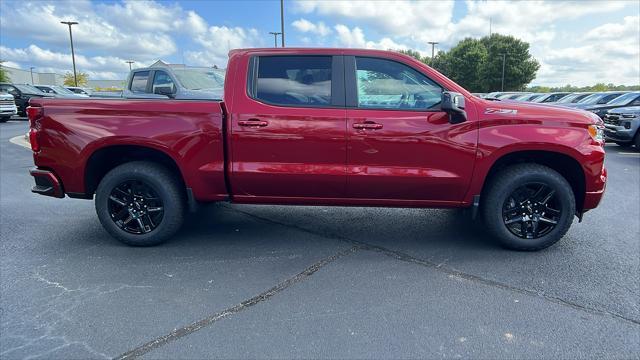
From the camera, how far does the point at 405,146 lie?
3.87 m

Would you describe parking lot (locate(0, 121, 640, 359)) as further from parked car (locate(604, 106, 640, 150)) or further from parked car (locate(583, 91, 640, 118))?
parked car (locate(583, 91, 640, 118))

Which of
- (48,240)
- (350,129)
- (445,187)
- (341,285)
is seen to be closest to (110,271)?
(48,240)

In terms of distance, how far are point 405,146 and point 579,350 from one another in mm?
2005

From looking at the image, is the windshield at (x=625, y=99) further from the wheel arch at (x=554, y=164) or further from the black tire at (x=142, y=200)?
the black tire at (x=142, y=200)

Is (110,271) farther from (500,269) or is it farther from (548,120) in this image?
(548,120)

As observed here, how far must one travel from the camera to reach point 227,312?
118 inches

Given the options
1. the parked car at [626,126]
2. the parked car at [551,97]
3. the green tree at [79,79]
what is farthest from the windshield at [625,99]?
the green tree at [79,79]

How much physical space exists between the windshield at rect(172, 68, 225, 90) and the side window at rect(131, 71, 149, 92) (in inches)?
40.8

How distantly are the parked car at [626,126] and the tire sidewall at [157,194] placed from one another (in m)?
11.7

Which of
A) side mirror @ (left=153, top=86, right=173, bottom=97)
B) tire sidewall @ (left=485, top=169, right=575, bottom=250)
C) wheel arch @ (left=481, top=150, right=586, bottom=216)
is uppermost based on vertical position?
side mirror @ (left=153, top=86, right=173, bottom=97)

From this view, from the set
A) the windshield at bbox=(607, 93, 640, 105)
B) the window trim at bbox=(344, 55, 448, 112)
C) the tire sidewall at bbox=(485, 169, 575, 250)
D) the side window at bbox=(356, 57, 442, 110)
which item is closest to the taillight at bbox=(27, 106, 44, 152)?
the window trim at bbox=(344, 55, 448, 112)

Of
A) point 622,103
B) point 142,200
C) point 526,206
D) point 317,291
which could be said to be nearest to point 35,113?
point 142,200

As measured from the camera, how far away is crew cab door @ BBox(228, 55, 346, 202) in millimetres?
3891

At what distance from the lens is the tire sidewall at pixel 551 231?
13.0 feet
